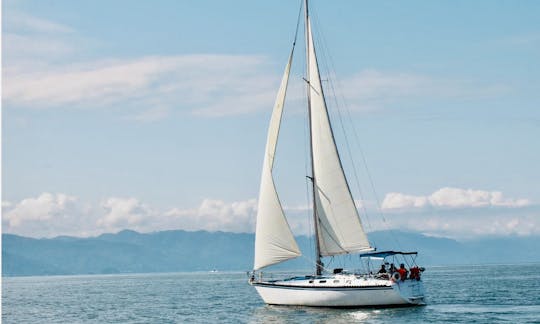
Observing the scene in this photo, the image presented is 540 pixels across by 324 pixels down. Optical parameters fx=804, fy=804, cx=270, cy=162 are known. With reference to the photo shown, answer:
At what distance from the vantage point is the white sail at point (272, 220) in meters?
57.7

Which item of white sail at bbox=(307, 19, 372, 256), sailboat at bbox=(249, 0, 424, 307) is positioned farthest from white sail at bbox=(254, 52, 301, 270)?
white sail at bbox=(307, 19, 372, 256)

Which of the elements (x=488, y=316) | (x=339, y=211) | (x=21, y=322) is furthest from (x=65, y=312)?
(x=488, y=316)

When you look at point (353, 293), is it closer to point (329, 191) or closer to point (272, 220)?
point (329, 191)

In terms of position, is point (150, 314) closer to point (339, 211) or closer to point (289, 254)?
point (289, 254)

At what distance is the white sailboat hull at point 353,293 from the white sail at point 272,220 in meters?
2.06

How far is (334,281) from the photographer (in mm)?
54938

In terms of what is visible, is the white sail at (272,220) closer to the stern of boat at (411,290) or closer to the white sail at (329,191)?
the white sail at (329,191)

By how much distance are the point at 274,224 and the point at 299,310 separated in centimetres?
635

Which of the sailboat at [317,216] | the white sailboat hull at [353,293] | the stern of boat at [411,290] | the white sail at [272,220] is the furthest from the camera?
the white sail at [272,220]

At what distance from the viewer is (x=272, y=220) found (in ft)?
190

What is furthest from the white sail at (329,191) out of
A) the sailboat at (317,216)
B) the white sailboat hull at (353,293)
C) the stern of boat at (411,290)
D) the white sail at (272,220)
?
the stern of boat at (411,290)

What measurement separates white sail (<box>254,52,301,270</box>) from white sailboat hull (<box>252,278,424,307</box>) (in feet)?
6.76

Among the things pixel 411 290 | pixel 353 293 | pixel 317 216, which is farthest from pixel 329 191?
pixel 411 290

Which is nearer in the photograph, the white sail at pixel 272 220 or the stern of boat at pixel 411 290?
the stern of boat at pixel 411 290
